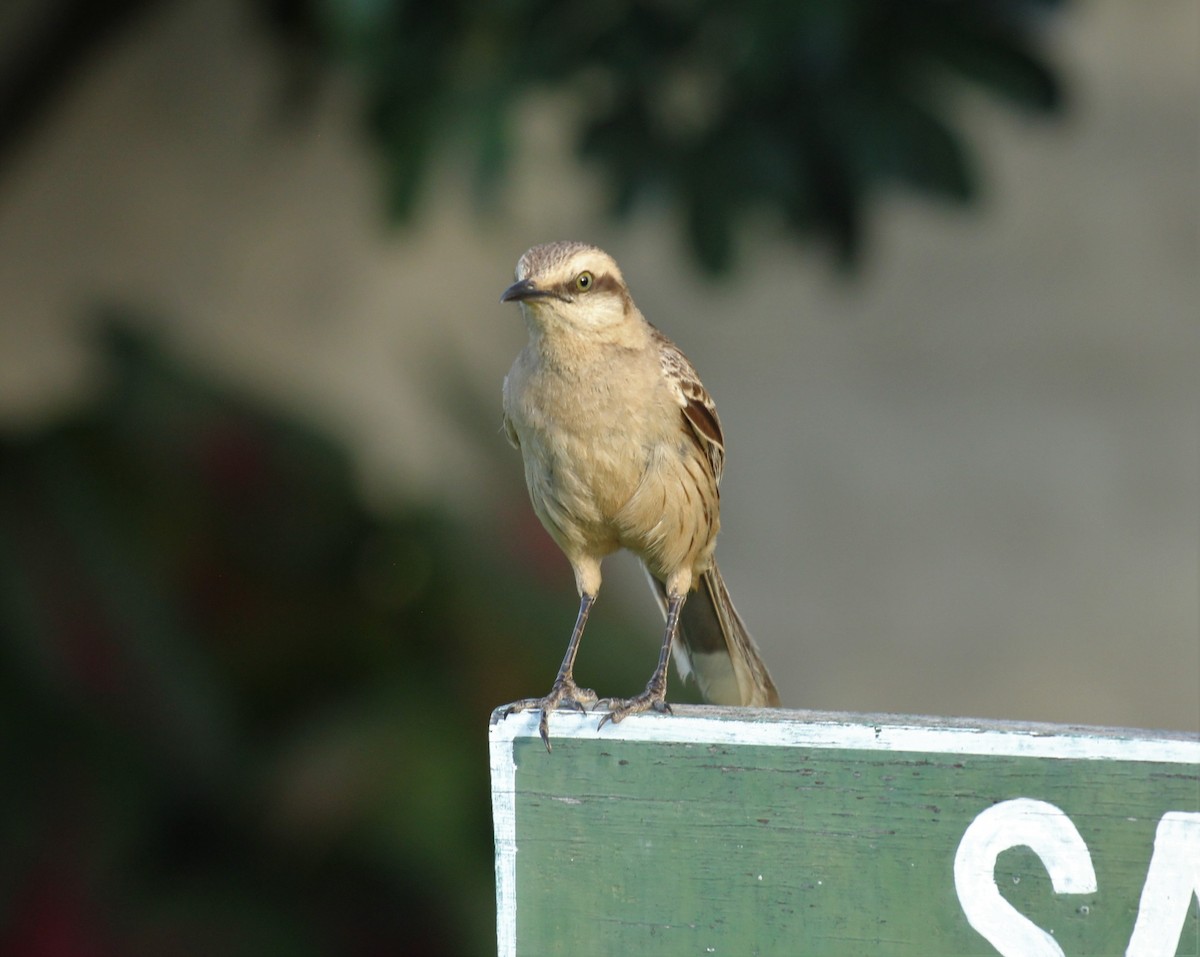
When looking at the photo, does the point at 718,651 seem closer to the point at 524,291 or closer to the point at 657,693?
A: the point at 657,693

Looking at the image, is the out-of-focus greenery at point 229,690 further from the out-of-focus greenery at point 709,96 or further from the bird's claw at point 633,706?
the bird's claw at point 633,706

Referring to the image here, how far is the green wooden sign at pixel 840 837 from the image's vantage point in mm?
1808

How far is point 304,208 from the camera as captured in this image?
6887 millimetres

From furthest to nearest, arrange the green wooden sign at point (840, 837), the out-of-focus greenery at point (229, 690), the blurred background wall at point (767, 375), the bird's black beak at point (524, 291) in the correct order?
the blurred background wall at point (767, 375) < the out-of-focus greenery at point (229, 690) < the bird's black beak at point (524, 291) < the green wooden sign at point (840, 837)

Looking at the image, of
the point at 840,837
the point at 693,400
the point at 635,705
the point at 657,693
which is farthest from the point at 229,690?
the point at 840,837

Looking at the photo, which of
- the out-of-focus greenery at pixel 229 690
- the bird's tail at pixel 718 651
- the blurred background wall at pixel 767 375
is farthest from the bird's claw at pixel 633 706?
the blurred background wall at pixel 767 375

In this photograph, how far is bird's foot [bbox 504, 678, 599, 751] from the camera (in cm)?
197

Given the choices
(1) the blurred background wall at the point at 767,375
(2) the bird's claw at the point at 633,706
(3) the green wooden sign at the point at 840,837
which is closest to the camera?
(3) the green wooden sign at the point at 840,837

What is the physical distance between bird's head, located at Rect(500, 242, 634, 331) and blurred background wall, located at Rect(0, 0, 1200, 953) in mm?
2054

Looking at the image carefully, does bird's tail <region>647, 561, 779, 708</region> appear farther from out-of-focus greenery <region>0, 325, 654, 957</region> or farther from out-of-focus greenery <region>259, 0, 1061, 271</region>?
out-of-focus greenery <region>0, 325, 654, 957</region>

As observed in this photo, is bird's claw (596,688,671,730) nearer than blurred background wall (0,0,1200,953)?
Yes

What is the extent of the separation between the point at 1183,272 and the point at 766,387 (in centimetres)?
209

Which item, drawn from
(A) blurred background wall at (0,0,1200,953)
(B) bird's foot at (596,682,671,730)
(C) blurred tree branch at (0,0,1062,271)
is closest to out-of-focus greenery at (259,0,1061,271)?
(C) blurred tree branch at (0,0,1062,271)

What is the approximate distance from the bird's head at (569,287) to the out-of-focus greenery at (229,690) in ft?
6.40
